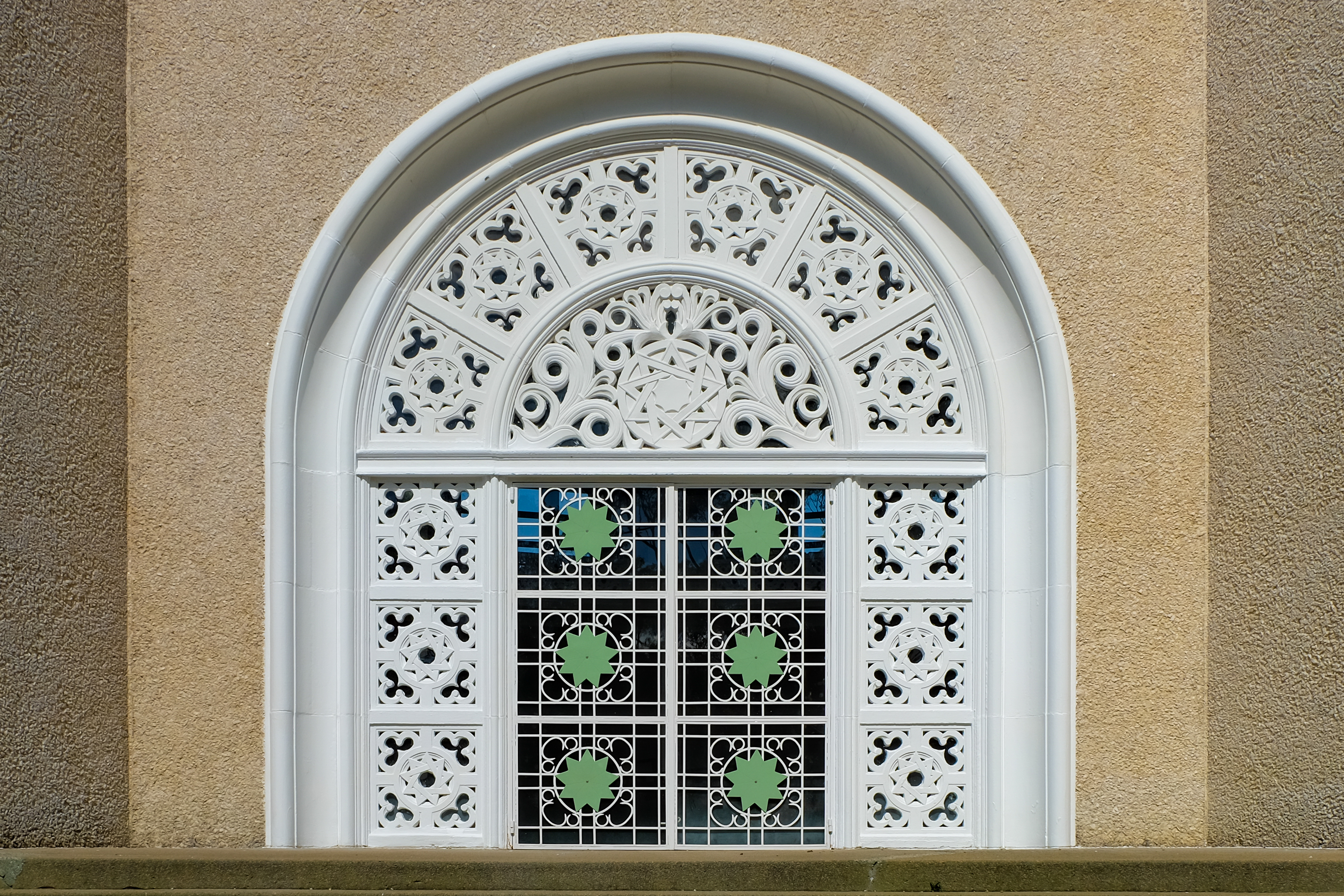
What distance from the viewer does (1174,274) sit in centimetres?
510

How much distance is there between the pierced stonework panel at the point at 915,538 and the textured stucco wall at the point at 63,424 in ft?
11.9

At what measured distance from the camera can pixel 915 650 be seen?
5.27 meters

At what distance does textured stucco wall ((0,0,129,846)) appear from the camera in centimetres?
467

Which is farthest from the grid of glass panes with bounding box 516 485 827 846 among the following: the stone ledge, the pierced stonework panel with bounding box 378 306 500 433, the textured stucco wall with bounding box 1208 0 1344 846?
the textured stucco wall with bounding box 1208 0 1344 846

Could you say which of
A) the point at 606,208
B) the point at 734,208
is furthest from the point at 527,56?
the point at 734,208

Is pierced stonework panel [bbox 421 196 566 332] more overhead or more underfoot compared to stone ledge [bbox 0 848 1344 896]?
more overhead

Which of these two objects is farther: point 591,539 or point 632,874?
point 591,539

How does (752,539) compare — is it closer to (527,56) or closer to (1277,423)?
(1277,423)

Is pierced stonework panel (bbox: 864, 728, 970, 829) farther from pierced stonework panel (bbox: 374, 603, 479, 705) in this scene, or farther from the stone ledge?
pierced stonework panel (bbox: 374, 603, 479, 705)

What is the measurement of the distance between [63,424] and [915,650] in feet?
13.5

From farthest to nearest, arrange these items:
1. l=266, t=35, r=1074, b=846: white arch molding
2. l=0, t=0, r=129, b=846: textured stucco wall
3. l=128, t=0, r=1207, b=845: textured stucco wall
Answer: l=266, t=35, r=1074, b=846: white arch molding → l=128, t=0, r=1207, b=845: textured stucco wall → l=0, t=0, r=129, b=846: textured stucco wall

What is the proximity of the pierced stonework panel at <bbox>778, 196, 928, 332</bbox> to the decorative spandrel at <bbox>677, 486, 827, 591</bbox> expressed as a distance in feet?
3.02

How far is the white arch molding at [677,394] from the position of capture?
518 centimetres

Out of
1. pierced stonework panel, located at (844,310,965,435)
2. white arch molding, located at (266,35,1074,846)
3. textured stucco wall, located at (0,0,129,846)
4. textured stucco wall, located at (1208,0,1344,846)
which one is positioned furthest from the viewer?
pierced stonework panel, located at (844,310,965,435)
